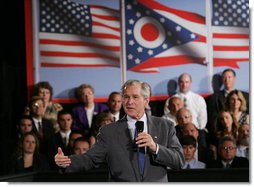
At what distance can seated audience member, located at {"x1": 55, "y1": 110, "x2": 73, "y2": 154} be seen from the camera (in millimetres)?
5996

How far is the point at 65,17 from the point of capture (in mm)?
5977

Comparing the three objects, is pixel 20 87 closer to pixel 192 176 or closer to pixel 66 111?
pixel 66 111

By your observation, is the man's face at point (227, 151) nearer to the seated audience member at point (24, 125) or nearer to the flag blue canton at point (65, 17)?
the flag blue canton at point (65, 17)

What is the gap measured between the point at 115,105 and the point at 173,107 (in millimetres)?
→ 507

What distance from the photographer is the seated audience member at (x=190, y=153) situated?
19.0 feet

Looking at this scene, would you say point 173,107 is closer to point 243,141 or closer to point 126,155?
point 243,141

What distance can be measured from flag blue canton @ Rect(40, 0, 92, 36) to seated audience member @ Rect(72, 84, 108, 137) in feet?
1.68

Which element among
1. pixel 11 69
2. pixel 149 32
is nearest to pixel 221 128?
pixel 149 32

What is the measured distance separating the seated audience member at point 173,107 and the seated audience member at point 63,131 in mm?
891

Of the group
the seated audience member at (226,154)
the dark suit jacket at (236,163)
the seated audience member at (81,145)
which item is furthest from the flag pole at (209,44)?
the seated audience member at (81,145)

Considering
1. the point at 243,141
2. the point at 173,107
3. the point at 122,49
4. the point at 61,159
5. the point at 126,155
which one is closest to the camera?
the point at 61,159

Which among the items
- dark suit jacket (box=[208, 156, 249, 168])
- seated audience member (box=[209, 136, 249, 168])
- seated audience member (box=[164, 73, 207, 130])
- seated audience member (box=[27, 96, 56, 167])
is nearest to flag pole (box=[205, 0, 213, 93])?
seated audience member (box=[164, 73, 207, 130])

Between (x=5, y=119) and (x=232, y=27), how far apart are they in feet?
7.17

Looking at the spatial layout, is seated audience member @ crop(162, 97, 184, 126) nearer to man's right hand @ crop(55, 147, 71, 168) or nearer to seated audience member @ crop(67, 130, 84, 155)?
seated audience member @ crop(67, 130, 84, 155)
